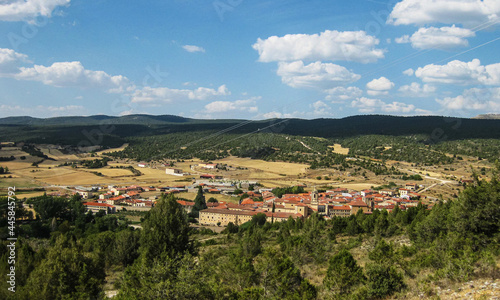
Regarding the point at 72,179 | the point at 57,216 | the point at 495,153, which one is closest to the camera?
the point at 57,216

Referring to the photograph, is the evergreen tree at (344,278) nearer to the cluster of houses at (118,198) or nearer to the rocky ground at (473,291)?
the rocky ground at (473,291)

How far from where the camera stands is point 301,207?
158 feet

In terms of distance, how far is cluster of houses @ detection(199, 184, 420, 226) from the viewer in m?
47.8

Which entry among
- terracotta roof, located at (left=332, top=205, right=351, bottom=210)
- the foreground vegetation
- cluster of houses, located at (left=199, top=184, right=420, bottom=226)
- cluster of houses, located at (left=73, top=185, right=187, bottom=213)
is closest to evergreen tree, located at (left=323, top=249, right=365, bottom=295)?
the foreground vegetation

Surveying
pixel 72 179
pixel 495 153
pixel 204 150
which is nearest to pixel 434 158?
pixel 495 153

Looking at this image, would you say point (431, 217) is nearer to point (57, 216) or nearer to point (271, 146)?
point (57, 216)

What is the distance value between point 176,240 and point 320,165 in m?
81.3

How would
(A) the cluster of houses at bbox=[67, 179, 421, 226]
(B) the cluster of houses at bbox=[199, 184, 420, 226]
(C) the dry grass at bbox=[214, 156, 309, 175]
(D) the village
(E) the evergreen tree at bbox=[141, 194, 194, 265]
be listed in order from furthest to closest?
1. (C) the dry grass at bbox=[214, 156, 309, 175]
2. (D) the village
3. (A) the cluster of houses at bbox=[67, 179, 421, 226]
4. (B) the cluster of houses at bbox=[199, 184, 420, 226]
5. (E) the evergreen tree at bbox=[141, 194, 194, 265]

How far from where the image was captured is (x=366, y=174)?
84.1 metres

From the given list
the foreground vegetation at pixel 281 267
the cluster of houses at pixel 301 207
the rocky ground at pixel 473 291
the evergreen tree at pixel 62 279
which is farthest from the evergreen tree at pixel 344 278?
the cluster of houses at pixel 301 207

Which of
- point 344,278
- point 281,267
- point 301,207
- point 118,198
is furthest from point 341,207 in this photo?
point 344,278

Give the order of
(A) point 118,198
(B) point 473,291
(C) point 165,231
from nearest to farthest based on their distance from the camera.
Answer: (B) point 473,291
(C) point 165,231
(A) point 118,198

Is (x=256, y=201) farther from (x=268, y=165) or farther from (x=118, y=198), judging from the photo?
(x=268, y=165)

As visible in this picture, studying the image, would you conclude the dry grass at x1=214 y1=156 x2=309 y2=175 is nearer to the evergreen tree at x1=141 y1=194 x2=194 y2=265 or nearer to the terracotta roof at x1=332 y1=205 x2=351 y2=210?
the terracotta roof at x1=332 y1=205 x2=351 y2=210
